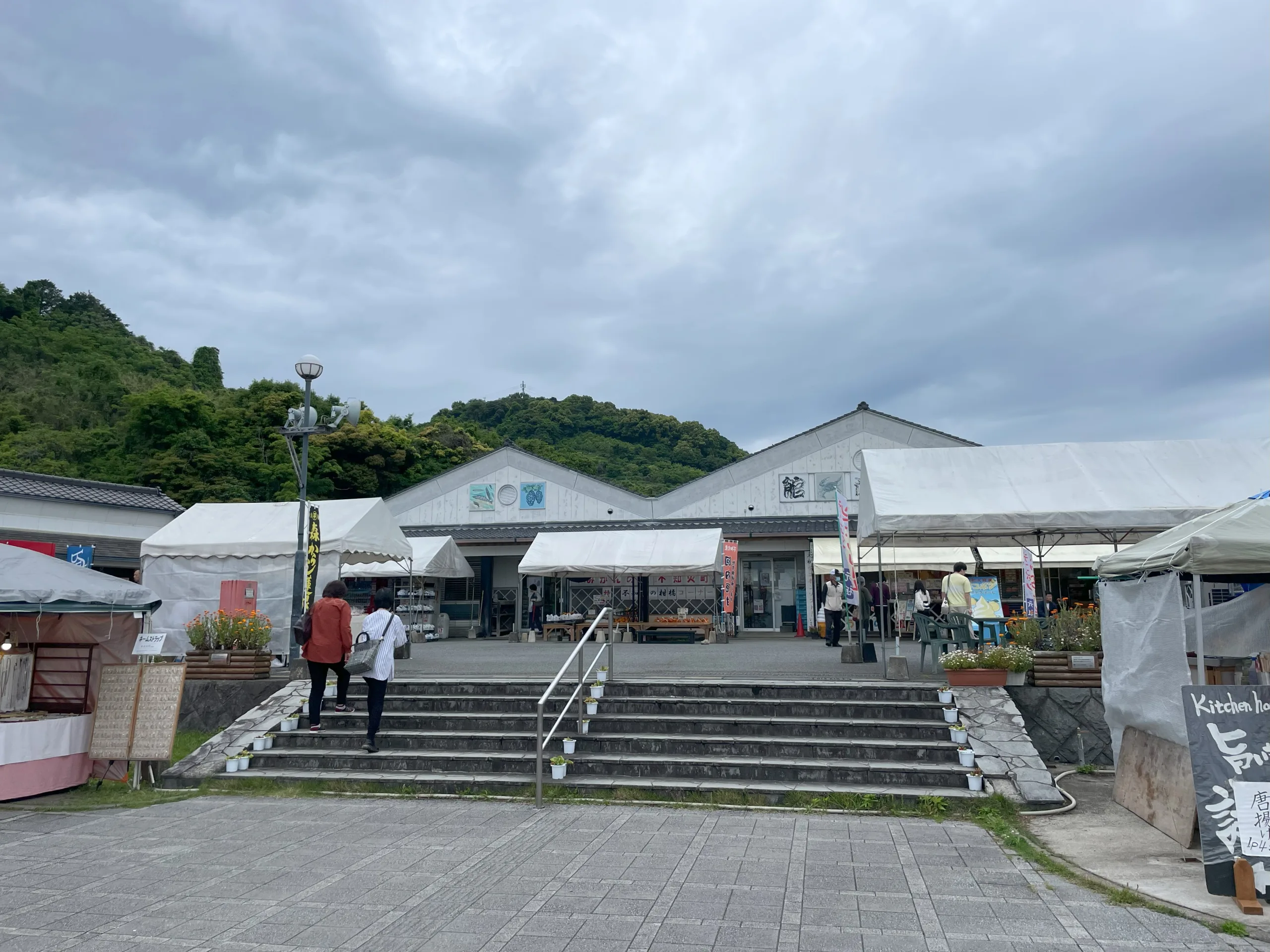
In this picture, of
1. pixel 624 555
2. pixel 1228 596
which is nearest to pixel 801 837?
pixel 1228 596

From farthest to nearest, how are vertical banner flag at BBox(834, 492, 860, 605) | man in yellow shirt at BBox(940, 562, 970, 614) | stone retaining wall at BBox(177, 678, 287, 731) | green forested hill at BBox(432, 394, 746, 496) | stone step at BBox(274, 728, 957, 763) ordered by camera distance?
green forested hill at BBox(432, 394, 746, 496) < vertical banner flag at BBox(834, 492, 860, 605) < man in yellow shirt at BBox(940, 562, 970, 614) < stone retaining wall at BBox(177, 678, 287, 731) < stone step at BBox(274, 728, 957, 763)

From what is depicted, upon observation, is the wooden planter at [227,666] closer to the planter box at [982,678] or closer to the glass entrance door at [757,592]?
the planter box at [982,678]

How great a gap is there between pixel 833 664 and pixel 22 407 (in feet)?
131

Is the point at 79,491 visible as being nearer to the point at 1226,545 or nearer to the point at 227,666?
the point at 227,666

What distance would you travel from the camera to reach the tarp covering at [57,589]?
671 centimetres

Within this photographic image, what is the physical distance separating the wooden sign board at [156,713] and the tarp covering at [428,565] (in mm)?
10943

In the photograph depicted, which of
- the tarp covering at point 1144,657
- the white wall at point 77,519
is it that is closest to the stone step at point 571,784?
the tarp covering at point 1144,657

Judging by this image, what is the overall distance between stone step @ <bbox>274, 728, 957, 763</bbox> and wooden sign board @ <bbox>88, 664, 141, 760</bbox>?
54.8 inches

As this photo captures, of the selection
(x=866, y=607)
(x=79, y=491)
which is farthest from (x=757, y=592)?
(x=79, y=491)

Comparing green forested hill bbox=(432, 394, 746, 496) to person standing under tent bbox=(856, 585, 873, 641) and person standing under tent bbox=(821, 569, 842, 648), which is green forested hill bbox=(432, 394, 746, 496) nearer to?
person standing under tent bbox=(856, 585, 873, 641)

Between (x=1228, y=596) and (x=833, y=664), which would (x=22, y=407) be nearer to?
(x=833, y=664)

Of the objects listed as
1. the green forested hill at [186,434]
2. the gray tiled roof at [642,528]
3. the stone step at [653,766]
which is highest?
the green forested hill at [186,434]

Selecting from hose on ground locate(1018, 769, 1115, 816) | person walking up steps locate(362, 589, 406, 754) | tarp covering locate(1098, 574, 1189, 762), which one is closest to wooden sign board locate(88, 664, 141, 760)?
person walking up steps locate(362, 589, 406, 754)

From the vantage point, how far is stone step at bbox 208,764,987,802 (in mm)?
6906
